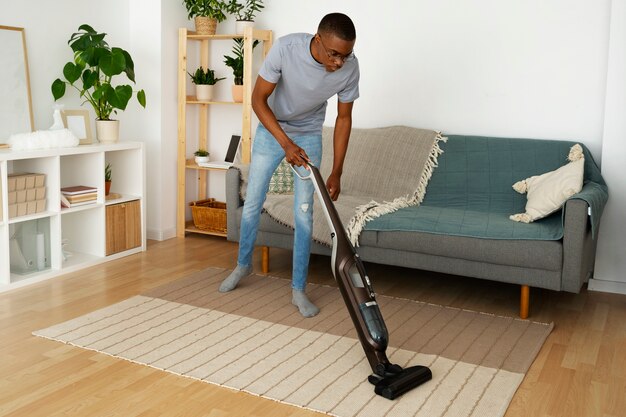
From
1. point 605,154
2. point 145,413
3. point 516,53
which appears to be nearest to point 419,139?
point 516,53

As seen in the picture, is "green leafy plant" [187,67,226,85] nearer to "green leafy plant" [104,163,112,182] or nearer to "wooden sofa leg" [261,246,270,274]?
"green leafy plant" [104,163,112,182]

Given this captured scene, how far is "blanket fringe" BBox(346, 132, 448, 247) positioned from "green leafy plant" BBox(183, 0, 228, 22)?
1.59 m

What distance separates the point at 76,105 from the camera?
4.14 metres

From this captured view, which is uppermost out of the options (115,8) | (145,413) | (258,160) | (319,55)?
(115,8)

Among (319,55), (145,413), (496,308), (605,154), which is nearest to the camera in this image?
(145,413)

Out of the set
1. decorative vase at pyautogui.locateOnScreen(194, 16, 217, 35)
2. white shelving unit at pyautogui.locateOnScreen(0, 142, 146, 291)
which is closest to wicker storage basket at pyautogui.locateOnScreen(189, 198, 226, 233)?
white shelving unit at pyautogui.locateOnScreen(0, 142, 146, 291)

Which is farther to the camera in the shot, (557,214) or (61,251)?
(61,251)

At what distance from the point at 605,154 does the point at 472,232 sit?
3.14 ft

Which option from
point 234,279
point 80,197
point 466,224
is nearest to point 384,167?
point 466,224

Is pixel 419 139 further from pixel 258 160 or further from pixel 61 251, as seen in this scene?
pixel 61 251

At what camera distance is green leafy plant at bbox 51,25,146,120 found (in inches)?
151

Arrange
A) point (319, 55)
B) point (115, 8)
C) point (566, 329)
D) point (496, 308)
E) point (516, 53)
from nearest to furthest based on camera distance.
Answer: point (319, 55), point (566, 329), point (496, 308), point (516, 53), point (115, 8)

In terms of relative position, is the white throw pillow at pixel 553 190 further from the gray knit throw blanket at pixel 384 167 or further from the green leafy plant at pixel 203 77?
the green leafy plant at pixel 203 77

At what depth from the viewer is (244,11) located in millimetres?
4582
